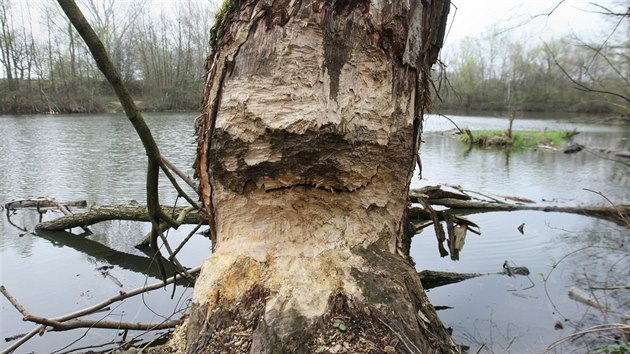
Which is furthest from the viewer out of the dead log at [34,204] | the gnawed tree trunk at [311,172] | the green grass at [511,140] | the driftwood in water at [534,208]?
the green grass at [511,140]

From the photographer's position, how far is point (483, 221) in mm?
7199

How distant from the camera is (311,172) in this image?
76.1 inches

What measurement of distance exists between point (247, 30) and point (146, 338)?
2.55 meters

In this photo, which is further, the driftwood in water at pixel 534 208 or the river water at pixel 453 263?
the driftwood in water at pixel 534 208

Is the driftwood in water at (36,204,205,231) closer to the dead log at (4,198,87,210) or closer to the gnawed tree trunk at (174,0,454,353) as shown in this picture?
the dead log at (4,198,87,210)

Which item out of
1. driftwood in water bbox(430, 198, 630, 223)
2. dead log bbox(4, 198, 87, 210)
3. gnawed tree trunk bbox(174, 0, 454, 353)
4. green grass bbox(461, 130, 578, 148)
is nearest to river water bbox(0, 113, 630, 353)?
driftwood in water bbox(430, 198, 630, 223)

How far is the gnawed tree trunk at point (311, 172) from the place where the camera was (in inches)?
69.8

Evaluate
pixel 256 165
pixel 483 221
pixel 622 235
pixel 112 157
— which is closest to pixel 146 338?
pixel 256 165

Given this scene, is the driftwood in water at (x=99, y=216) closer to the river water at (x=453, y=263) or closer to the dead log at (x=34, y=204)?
the river water at (x=453, y=263)

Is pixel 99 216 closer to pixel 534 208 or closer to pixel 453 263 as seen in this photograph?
pixel 453 263

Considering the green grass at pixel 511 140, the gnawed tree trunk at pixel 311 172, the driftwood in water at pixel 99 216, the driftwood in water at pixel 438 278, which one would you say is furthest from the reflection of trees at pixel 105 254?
the green grass at pixel 511 140

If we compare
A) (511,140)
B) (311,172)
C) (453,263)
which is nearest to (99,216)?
(453,263)

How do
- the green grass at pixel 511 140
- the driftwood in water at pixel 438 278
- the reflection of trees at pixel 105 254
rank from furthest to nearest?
the green grass at pixel 511 140 → the reflection of trees at pixel 105 254 → the driftwood in water at pixel 438 278

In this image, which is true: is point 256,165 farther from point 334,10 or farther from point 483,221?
point 483,221
